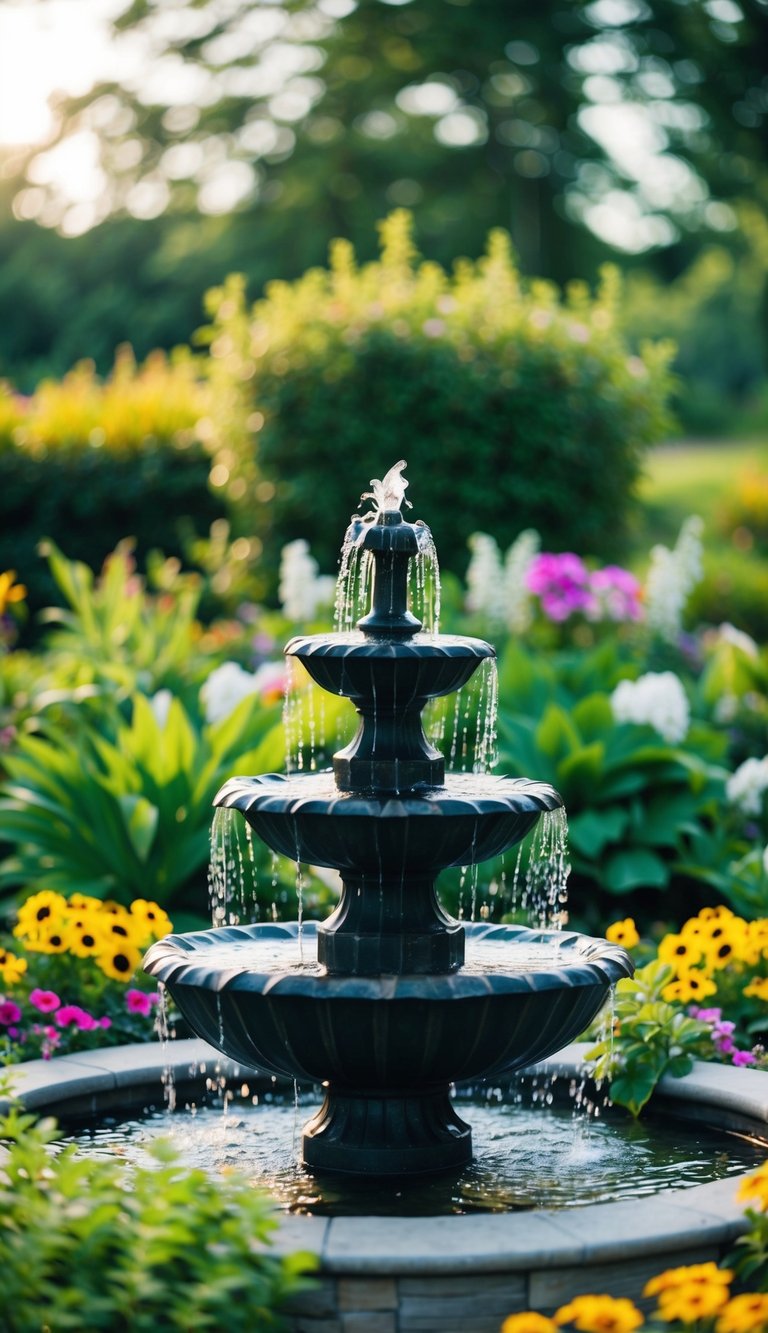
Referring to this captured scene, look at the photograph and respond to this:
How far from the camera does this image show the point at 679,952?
505 centimetres

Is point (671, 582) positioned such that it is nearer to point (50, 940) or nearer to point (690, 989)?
point (690, 989)

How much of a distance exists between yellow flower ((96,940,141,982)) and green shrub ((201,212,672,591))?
5724 mm

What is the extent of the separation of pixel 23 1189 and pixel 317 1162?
1113mm

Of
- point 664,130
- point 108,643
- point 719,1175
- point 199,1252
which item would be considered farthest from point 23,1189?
point 664,130

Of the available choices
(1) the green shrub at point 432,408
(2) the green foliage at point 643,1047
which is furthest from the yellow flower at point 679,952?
(1) the green shrub at point 432,408

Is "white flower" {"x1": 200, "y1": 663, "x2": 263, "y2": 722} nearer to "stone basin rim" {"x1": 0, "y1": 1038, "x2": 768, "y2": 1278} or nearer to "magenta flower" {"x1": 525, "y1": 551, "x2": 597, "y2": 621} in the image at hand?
"magenta flower" {"x1": 525, "y1": 551, "x2": 597, "y2": 621}

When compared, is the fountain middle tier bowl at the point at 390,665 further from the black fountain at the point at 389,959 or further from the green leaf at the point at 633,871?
the green leaf at the point at 633,871

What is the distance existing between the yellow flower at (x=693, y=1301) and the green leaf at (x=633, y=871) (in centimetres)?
356

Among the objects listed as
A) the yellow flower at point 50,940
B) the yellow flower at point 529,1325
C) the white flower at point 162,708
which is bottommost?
the yellow flower at point 50,940

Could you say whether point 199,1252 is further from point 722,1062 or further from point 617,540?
point 617,540

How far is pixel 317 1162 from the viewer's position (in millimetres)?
4105

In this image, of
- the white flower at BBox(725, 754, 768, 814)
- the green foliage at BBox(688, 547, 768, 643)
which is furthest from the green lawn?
the white flower at BBox(725, 754, 768, 814)

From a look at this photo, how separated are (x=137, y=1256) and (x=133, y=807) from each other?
3374 mm

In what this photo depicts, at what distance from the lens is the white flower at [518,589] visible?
8922 mm
